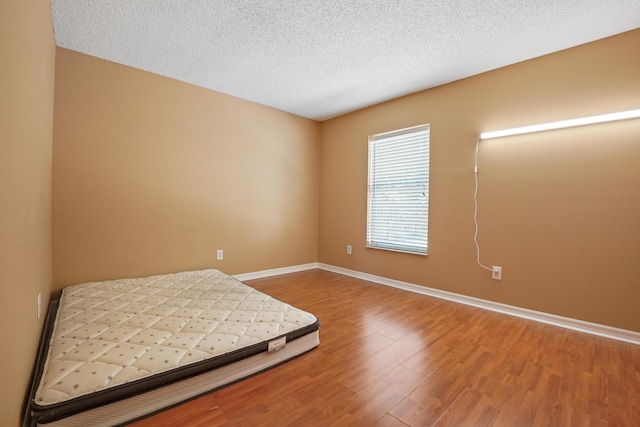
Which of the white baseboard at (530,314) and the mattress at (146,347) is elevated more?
the mattress at (146,347)

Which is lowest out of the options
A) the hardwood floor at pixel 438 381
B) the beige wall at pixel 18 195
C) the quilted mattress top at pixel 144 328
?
the hardwood floor at pixel 438 381

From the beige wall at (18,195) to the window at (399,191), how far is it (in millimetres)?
3381

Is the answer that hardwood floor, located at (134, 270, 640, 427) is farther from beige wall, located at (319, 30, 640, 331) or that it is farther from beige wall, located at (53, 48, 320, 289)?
beige wall, located at (53, 48, 320, 289)

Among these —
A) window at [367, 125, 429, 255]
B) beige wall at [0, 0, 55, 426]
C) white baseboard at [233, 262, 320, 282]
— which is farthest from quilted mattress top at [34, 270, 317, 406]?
window at [367, 125, 429, 255]

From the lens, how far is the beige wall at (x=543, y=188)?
219 cm

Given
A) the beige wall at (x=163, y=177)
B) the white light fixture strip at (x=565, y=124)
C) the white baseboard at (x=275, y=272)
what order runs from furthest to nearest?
1. the white baseboard at (x=275, y=272)
2. the beige wall at (x=163, y=177)
3. the white light fixture strip at (x=565, y=124)

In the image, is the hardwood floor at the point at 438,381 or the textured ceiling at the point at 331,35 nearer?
the hardwood floor at the point at 438,381

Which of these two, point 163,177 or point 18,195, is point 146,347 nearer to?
point 18,195

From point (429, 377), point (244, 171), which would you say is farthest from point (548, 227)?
point (244, 171)

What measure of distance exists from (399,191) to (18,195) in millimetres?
3452

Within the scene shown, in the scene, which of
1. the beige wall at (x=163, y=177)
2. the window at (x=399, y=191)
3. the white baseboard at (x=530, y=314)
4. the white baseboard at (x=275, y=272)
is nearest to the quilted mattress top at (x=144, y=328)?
the beige wall at (x=163, y=177)

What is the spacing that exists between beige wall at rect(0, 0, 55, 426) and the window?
3.38m

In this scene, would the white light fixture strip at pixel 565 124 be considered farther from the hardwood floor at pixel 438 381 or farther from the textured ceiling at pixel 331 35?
the hardwood floor at pixel 438 381

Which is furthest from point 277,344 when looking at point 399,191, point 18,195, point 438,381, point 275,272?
point 399,191
